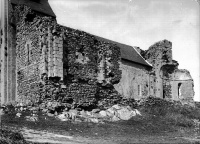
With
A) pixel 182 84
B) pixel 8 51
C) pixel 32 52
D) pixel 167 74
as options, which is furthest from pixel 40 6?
pixel 182 84

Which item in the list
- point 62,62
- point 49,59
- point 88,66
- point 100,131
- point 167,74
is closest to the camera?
point 100,131

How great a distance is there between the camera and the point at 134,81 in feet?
100

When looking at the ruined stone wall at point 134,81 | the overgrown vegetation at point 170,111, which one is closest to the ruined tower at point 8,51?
the overgrown vegetation at point 170,111

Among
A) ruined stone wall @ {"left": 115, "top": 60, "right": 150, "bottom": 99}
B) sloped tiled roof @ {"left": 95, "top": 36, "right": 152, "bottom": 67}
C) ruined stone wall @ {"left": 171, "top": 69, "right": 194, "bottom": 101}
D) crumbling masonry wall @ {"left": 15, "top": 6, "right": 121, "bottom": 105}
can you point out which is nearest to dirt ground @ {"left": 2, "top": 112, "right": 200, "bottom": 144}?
crumbling masonry wall @ {"left": 15, "top": 6, "right": 121, "bottom": 105}

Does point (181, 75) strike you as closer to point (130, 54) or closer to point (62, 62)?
point (130, 54)

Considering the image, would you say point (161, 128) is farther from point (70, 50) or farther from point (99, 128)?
point (70, 50)

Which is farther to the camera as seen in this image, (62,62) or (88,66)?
(88,66)

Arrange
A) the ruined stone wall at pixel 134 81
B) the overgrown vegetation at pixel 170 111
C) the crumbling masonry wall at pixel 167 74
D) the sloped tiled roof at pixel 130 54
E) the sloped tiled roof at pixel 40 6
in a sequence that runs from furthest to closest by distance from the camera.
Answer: the crumbling masonry wall at pixel 167 74 → the sloped tiled roof at pixel 130 54 → the ruined stone wall at pixel 134 81 → the sloped tiled roof at pixel 40 6 → the overgrown vegetation at pixel 170 111

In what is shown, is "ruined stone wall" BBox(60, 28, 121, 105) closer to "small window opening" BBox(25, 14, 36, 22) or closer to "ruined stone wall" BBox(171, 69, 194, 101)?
"small window opening" BBox(25, 14, 36, 22)

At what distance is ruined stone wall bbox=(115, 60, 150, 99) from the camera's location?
29.1 meters

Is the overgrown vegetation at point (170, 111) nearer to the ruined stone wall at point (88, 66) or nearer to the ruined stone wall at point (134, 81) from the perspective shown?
the ruined stone wall at point (88, 66)

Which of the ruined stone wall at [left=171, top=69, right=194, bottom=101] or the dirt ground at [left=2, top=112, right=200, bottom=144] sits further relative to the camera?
the ruined stone wall at [left=171, top=69, right=194, bottom=101]

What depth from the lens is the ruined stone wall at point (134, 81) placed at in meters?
29.1

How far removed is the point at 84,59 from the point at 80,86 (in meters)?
1.61
